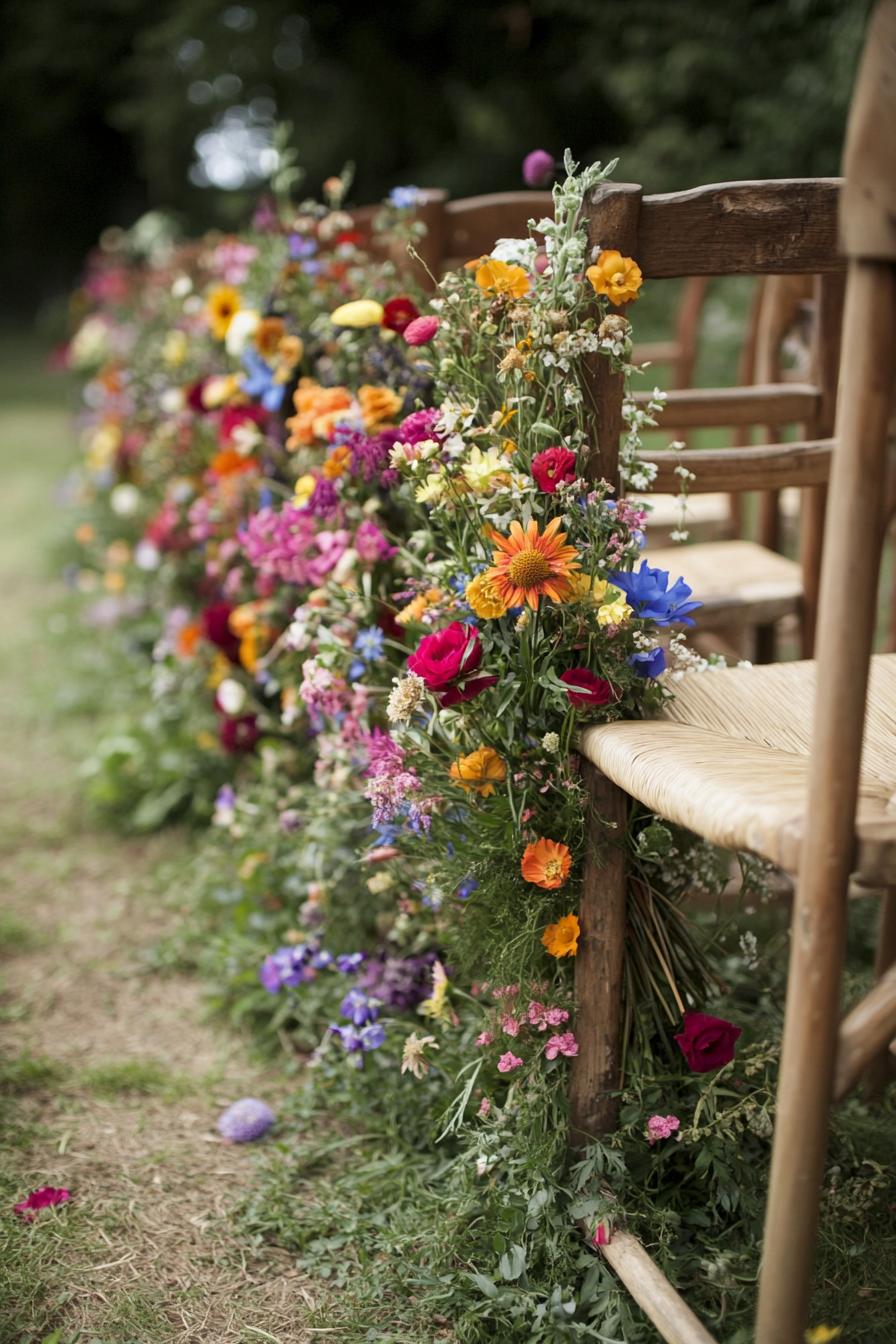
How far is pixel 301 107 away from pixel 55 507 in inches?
271

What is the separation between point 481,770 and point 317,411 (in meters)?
0.83

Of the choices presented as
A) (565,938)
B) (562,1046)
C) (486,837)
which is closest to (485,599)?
(486,837)

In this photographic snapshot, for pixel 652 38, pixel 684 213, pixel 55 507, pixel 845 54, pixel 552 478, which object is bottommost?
pixel 55 507

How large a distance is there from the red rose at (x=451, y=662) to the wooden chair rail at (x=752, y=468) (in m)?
0.43

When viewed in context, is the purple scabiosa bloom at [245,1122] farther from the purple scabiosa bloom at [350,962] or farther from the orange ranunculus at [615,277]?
the orange ranunculus at [615,277]

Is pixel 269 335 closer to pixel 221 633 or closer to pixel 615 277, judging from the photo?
pixel 221 633

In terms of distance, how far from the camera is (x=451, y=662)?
1.35m

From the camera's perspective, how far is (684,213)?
1.34 metres

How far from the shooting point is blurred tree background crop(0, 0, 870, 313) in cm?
750

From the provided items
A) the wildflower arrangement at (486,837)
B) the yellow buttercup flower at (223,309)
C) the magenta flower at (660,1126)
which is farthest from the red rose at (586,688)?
the yellow buttercup flower at (223,309)

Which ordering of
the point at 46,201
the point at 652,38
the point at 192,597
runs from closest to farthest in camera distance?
the point at 192,597 → the point at 652,38 → the point at 46,201

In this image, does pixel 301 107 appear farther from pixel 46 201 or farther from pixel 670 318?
pixel 46 201

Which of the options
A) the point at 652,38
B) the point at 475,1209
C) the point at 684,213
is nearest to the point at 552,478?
the point at 684,213

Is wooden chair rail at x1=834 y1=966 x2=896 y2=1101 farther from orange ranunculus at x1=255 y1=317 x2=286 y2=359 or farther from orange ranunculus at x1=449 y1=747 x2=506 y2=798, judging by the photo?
orange ranunculus at x1=255 y1=317 x2=286 y2=359
